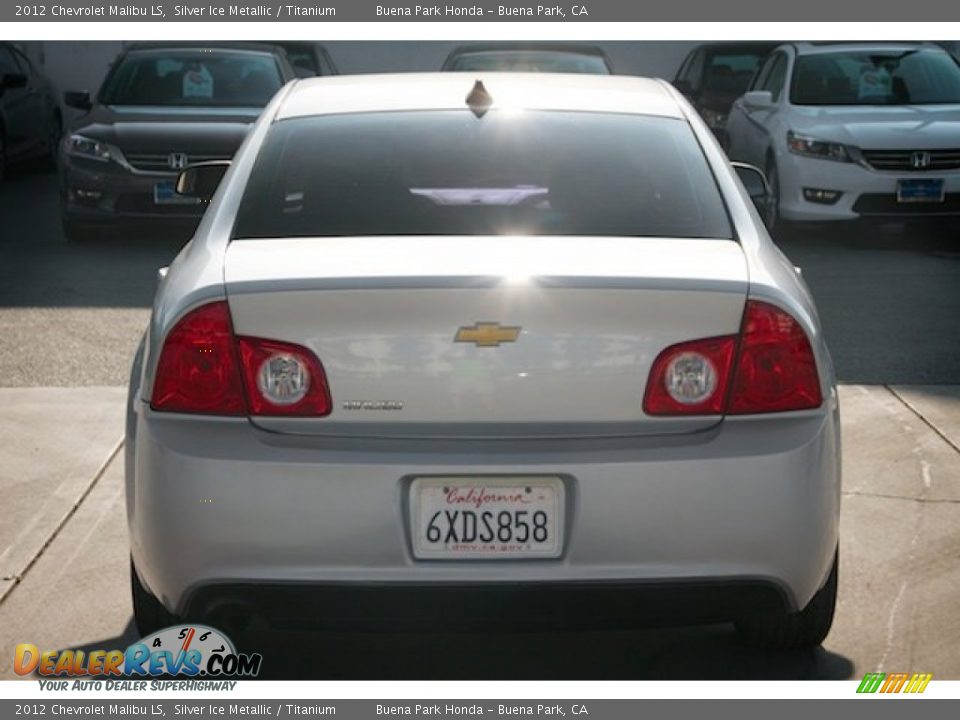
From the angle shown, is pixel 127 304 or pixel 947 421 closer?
pixel 947 421

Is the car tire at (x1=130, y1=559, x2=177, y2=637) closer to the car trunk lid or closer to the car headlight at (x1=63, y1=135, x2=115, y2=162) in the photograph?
the car trunk lid

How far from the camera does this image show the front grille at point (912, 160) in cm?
1364

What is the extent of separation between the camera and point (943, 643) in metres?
4.97

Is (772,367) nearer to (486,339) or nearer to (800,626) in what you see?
(486,339)

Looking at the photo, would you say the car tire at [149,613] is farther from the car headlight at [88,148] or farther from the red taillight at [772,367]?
the car headlight at [88,148]

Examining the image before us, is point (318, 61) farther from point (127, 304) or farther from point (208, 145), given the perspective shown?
point (127, 304)

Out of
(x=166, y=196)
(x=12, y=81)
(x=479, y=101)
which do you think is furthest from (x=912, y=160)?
(x=12, y=81)

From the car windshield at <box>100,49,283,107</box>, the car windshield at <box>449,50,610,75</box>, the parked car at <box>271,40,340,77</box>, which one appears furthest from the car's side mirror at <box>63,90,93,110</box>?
the parked car at <box>271,40,340,77</box>

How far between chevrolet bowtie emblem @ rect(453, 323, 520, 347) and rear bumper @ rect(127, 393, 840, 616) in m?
0.22

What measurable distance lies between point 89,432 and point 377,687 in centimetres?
332

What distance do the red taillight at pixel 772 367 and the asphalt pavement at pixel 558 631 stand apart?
2.70 ft

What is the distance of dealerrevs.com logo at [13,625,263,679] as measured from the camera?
461cm

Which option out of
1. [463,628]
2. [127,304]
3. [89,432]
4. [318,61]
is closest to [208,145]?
[127,304]

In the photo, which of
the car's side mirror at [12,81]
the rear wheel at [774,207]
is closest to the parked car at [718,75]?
the rear wheel at [774,207]
